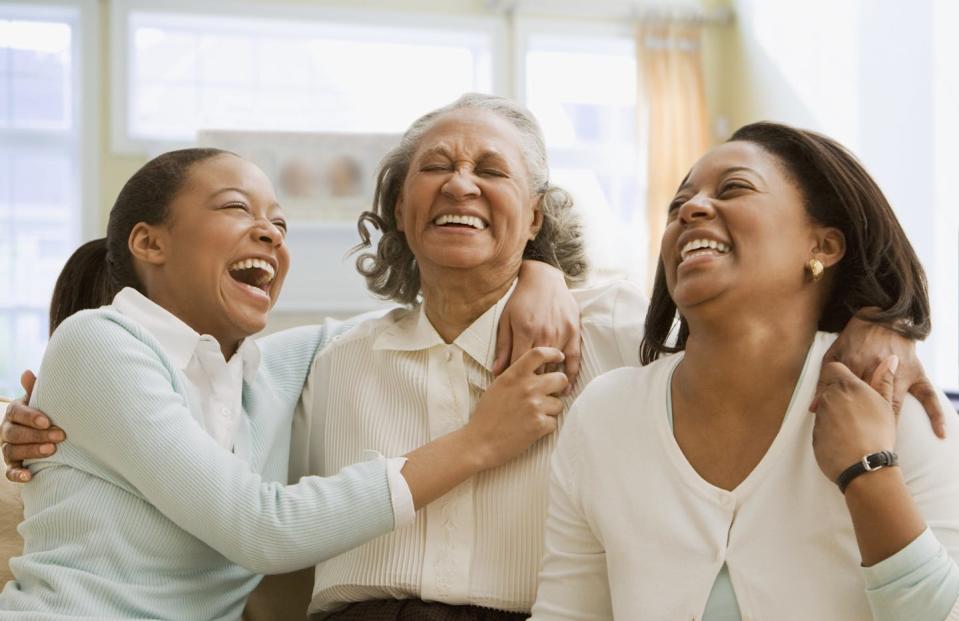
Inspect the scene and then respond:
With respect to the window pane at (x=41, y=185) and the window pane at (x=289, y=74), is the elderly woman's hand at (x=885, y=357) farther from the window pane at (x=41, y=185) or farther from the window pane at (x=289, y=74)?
the window pane at (x=41, y=185)

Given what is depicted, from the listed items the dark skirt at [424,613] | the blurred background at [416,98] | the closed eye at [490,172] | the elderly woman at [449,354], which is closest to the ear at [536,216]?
the elderly woman at [449,354]

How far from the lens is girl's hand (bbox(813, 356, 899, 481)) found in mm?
1226

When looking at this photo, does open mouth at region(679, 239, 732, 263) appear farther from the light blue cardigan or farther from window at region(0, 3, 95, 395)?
window at region(0, 3, 95, 395)

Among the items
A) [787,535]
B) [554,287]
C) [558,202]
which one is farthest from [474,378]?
[787,535]

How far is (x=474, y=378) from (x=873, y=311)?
2.31 feet

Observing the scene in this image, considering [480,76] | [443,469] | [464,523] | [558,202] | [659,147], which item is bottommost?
[464,523]

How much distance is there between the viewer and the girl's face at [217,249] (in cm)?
180

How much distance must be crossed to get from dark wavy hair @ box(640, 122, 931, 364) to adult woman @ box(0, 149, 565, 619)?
1.64 feet

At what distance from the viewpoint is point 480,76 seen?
6.38 meters

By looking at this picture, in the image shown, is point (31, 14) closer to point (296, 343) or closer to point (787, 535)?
point (296, 343)

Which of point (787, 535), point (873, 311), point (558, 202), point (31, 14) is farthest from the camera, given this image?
point (31, 14)

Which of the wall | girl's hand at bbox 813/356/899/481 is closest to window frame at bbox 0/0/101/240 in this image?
the wall

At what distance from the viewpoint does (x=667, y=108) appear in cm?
624

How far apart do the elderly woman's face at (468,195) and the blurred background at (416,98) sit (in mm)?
3004
